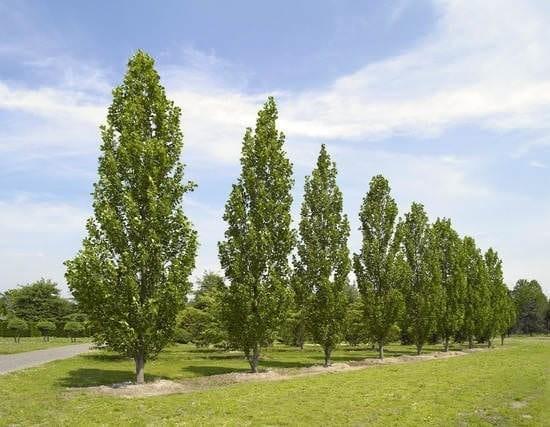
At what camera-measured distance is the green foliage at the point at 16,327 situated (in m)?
60.9

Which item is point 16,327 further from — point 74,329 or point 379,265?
point 379,265

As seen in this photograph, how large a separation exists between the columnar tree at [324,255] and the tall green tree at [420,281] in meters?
12.0

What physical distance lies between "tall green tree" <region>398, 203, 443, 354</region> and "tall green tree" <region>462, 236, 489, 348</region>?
9.60 meters

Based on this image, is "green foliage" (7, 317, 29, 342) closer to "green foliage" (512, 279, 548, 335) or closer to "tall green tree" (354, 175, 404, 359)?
"tall green tree" (354, 175, 404, 359)

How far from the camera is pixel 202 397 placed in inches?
752

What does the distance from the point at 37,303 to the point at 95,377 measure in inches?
2341

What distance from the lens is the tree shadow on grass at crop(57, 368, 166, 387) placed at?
23780 millimetres

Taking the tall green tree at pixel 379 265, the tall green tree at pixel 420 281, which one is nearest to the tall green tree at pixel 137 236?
the tall green tree at pixel 379 265

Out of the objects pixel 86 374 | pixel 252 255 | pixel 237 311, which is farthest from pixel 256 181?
pixel 86 374

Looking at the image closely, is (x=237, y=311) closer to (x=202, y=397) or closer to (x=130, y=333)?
(x=130, y=333)

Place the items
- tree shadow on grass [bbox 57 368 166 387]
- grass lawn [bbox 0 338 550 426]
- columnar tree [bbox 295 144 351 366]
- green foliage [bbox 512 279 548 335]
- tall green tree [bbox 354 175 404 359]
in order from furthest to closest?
1. green foliage [bbox 512 279 548 335]
2. tall green tree [bbox 354 175 404 359]
3. columnar tree [bbox 295 144 351 366]
4. tree shadow on grass [bbox 57 368 166 387]
5. grass lawn [bbox 0 338 550 426]

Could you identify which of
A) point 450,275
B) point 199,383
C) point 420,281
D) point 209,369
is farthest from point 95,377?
point 450,275

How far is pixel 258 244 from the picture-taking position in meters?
29.3

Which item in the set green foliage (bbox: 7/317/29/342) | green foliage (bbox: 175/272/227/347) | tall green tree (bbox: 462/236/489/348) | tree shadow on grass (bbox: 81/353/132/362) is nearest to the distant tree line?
green foliage (bbox: 7/317/29/342)
